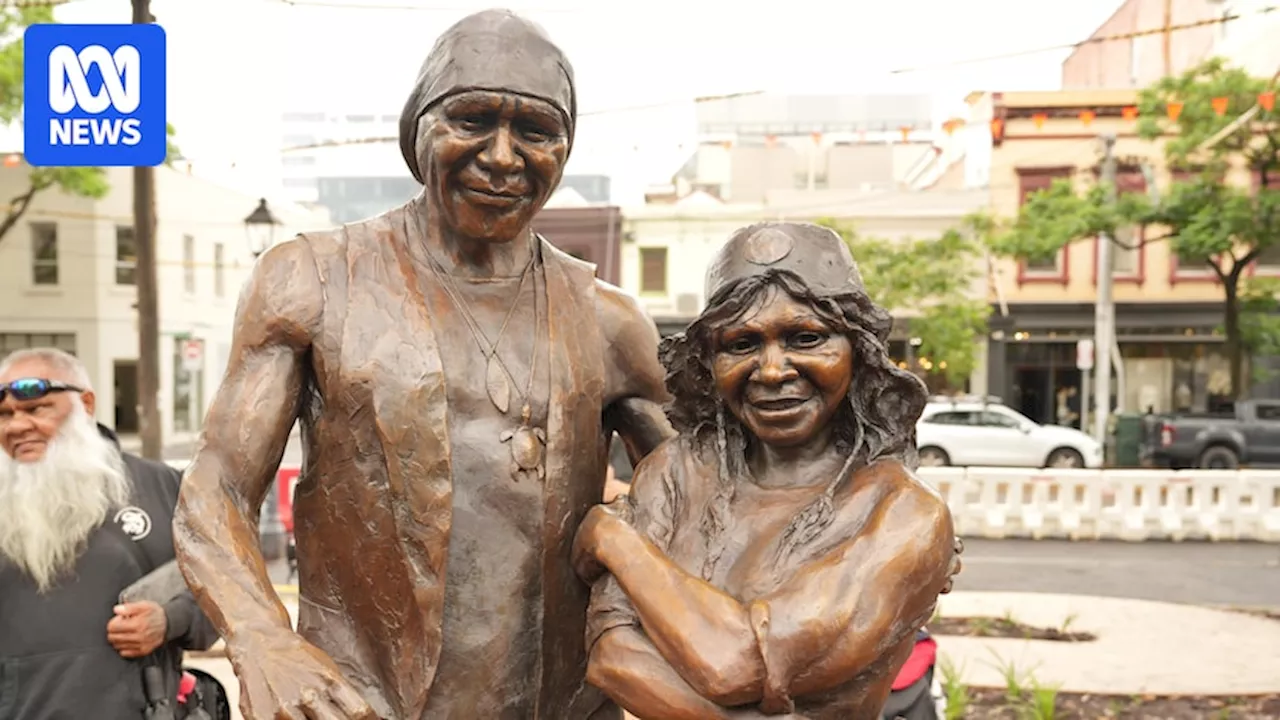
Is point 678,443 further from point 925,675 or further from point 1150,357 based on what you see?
point 1150,357

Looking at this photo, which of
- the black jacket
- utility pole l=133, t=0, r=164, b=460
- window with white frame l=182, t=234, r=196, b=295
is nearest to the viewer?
the black jacket

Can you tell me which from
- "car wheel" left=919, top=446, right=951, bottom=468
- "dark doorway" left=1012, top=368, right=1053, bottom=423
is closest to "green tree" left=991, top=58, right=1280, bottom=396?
"car wheel" left=919, top=446, right=951, bottom=468

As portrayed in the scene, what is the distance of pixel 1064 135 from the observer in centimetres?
2138

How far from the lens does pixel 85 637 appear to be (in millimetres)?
3299

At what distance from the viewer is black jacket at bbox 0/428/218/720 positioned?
10.7ft

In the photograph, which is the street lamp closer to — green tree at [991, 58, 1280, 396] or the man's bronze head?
the man's bronze head

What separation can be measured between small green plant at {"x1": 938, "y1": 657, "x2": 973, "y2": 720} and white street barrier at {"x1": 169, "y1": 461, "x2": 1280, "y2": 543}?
632cm

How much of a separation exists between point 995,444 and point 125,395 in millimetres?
16458

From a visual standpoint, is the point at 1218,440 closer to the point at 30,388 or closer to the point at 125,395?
the point at 30,388

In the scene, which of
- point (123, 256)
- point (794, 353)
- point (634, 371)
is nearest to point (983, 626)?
point (634, 371)

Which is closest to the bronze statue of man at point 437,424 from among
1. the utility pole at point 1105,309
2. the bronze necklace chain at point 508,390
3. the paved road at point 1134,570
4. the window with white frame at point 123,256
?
the bronze necklace chain at point 508,390

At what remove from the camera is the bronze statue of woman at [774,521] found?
161 cm

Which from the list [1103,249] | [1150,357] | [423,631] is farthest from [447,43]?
[1150,357]

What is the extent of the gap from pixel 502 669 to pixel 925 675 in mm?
2524
